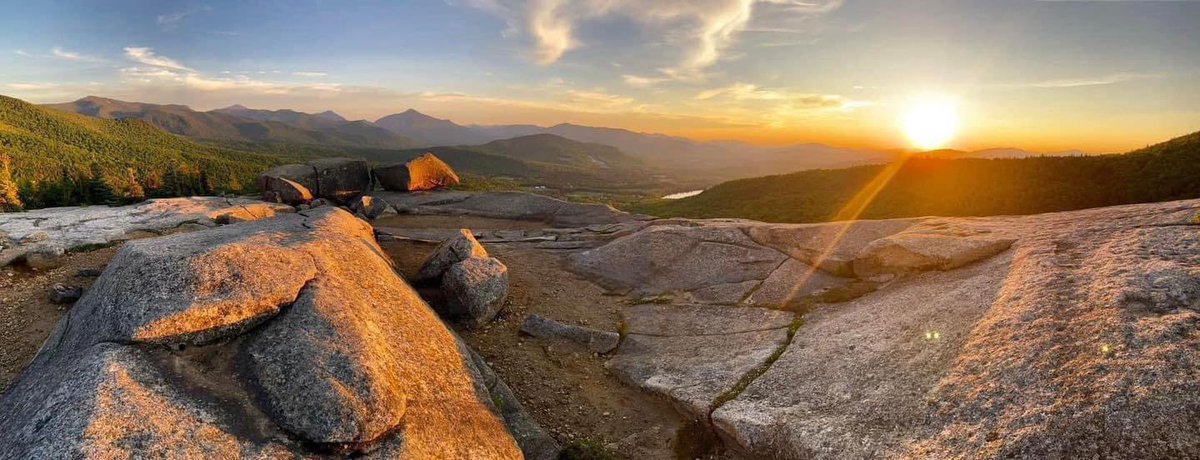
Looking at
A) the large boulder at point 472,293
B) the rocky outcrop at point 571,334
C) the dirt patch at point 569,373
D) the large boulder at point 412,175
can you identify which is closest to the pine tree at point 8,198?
the large boulder at point 412,175

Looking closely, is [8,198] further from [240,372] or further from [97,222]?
[240,372]

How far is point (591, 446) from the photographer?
43.6 feet

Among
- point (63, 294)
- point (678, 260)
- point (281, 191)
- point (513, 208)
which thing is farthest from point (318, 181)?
point (678, 260)

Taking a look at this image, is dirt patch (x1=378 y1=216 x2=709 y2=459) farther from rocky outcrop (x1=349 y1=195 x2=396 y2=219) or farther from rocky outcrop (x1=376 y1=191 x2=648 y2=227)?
rocky outcrop (x1=349 y1=195 x2=396 y2=219)

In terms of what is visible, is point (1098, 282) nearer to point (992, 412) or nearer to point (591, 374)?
point (992, 412)

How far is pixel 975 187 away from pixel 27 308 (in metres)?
67.0

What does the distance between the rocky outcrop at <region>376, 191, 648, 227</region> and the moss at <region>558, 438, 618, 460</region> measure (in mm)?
25720

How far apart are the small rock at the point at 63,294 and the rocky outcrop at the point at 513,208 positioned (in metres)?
26.4

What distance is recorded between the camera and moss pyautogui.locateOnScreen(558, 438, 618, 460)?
12.9 m

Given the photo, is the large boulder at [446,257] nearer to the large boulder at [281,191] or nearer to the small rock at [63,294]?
the small rock at [63,294]

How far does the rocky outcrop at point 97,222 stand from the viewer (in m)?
21.8

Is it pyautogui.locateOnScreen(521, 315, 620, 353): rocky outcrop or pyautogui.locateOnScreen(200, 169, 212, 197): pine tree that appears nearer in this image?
pyautogui.locateOnScreen(521, 315, 620, 353): rocky outcrop

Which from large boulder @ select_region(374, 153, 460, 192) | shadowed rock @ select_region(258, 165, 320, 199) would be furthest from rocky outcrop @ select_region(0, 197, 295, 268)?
large boulder @ select_region(374, 153, 460, 192)

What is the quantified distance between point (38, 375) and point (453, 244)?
546 inches
